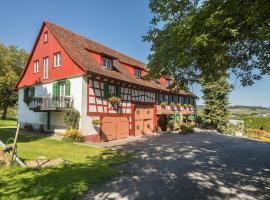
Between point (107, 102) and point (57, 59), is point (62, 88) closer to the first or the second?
point (57, 59)

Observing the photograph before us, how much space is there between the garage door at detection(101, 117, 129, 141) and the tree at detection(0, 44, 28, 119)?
78.7ft

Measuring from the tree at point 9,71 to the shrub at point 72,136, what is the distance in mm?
25263

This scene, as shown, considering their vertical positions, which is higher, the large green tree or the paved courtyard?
the large green tree

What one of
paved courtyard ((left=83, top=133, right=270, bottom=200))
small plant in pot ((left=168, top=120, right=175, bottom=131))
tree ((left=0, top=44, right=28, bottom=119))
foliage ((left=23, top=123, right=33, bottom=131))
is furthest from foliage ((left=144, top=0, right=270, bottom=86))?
tree ((left=0, top=44, right=28, bottom=119))

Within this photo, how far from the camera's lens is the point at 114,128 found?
23.2m

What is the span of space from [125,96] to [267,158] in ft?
46.2

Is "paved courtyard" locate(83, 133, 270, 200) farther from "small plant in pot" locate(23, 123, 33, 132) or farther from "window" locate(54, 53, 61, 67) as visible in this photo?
"small plant in pot" locate(23, 123, 33, 132)

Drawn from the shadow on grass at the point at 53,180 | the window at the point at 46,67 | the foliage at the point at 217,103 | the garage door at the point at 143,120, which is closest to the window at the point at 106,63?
the garage door at the point at 143,120

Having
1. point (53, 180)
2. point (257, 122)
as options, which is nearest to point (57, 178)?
point (53, 180)

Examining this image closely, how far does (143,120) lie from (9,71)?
26520mm

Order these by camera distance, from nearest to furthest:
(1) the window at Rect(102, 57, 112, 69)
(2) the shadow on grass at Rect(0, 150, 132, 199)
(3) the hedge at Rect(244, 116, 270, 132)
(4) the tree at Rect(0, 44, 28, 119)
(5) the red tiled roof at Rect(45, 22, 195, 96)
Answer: (2) the shadow on grass at Rect(0, 150, 132, 199)
(5) the red tiled roof at Rect(45, 22, 195, 96)
(1) the window at Rect(102, 57, 112, 69)
(3) the hedge at Rect(244, 116, 270, 132)
(4) the tree at Rect(0, 44, 28, 119)

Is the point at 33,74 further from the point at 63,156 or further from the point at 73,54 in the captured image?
the point at 63,156

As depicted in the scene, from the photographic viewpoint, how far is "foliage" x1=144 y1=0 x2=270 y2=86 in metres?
7.96

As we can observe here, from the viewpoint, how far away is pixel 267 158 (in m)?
14.4
